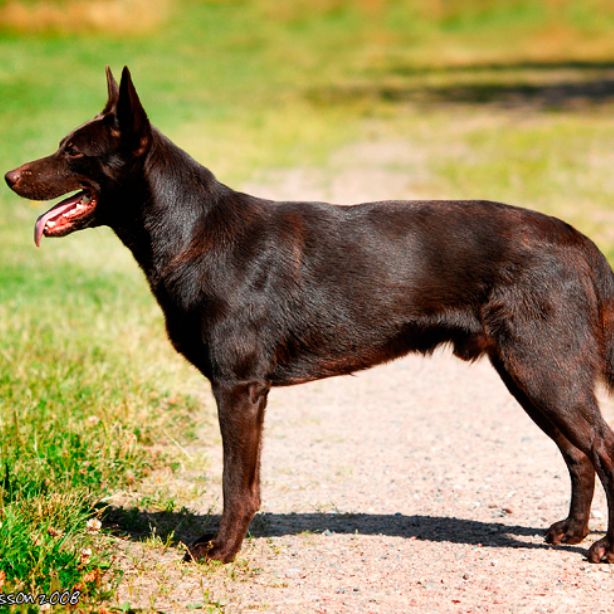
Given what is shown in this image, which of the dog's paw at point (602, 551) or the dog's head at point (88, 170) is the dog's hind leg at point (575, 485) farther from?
the dog's head at point (88, 170)

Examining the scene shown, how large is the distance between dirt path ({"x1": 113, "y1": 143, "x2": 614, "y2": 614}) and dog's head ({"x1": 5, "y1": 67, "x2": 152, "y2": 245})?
1.42 metres

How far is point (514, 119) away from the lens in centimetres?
2003

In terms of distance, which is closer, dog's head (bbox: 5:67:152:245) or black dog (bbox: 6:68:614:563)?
black dog (bbox: 6:68:614:563)

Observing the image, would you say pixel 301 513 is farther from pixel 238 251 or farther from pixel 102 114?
pixel 102 114

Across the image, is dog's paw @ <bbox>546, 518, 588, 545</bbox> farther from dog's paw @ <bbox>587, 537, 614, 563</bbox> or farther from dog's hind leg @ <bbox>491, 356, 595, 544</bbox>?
dog's paw @ <bbox>587, 537, 614, 563</bbox>

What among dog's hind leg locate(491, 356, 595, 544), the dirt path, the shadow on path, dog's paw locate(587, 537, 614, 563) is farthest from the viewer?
the shadow on path

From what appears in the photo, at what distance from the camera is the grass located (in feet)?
17.7

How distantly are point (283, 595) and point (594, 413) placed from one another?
1.47 metres

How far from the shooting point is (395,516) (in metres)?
5.31

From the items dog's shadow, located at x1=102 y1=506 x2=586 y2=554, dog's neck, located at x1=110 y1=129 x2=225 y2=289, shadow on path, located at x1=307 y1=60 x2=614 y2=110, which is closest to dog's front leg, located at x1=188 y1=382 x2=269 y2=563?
dog's shadow, located at x1=102 y1=506 x2=586 y2=554

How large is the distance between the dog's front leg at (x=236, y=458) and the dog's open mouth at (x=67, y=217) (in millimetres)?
918

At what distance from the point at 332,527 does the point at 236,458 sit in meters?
0.75

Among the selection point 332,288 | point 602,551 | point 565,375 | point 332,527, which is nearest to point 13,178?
point 332,288

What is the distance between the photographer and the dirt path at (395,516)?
436cm
